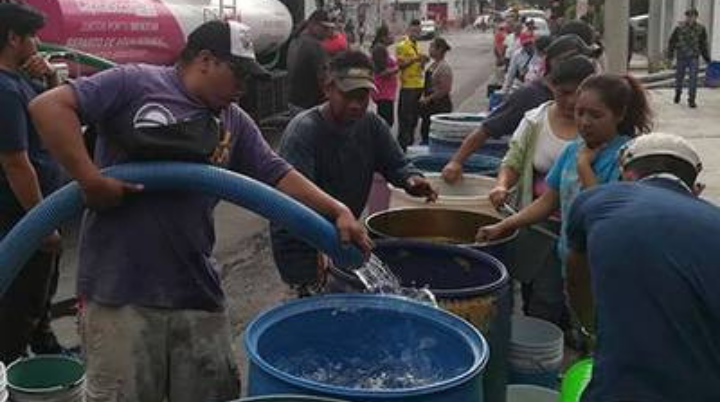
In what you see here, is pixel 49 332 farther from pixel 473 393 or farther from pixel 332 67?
pixel 473 393

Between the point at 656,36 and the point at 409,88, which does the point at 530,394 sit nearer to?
the point at 409,88

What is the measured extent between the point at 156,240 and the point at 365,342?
72 cm

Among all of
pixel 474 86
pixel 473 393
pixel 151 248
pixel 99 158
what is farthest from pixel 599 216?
pixel 474 86

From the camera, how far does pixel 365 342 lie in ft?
8.92

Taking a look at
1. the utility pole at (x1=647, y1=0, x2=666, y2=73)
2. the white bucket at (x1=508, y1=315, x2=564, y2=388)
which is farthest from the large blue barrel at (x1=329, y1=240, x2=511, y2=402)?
the utility pole at (x1=647, y1=0, x2=666, y2=73)

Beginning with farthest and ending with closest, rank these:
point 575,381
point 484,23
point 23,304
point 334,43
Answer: point 484,23
point 334,43
point 23,304
point 575,381

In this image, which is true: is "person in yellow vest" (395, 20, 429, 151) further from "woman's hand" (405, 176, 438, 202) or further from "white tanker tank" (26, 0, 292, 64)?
"woman's hand" (405, 176, 438, 202)

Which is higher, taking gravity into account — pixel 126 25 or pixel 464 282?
pixel 126 25

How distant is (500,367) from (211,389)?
103cm

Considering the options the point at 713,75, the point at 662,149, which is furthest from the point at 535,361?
the point at 713,75

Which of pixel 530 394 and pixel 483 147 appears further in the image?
pixel 483 147

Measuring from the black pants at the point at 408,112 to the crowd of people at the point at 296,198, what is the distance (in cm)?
672

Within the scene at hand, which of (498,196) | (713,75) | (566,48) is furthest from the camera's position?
(713,75)

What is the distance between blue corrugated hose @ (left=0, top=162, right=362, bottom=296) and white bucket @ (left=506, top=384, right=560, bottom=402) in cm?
134
